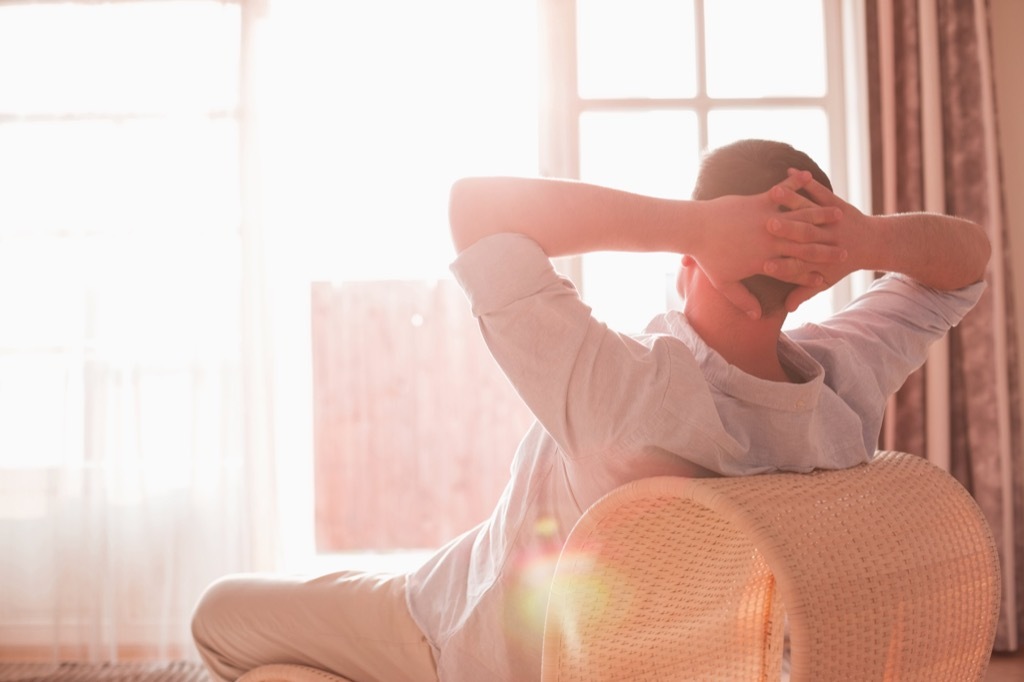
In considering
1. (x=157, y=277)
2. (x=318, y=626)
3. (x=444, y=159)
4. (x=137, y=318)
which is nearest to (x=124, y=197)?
(x=157, y=277)

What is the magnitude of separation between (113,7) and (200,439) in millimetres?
1412

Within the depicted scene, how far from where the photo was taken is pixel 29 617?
9.38ft

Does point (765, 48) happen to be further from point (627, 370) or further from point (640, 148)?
point (627, 370)

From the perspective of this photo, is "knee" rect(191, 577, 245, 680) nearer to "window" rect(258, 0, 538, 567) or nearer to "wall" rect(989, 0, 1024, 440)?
"window" rect(258, 0, 538, 567)

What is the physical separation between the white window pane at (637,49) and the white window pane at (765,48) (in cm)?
9

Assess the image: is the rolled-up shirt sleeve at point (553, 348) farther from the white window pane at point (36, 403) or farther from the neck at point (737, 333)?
the white window pane at point (36, 403)

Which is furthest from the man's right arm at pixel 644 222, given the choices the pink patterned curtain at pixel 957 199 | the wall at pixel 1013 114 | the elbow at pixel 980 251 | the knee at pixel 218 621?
the wall at pixel 1013 114

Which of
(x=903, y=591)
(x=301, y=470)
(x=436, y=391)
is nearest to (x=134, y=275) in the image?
(x=301, y=470)

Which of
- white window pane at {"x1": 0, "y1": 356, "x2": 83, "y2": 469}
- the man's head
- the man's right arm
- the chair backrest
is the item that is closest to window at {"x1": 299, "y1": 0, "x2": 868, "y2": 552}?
white window pane at {"x1": 0, "y1": 356, "x2": 83, "y2": 469}

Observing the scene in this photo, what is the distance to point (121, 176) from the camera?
9.19 feet

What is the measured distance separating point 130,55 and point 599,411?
251cm

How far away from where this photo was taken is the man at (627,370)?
2.89ft

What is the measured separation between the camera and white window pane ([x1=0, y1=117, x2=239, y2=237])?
9.10 ft

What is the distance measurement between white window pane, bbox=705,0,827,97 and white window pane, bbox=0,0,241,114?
5.20 ft
